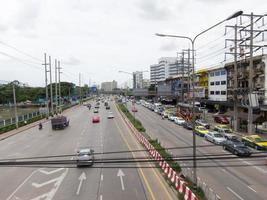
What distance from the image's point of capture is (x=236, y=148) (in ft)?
94.9

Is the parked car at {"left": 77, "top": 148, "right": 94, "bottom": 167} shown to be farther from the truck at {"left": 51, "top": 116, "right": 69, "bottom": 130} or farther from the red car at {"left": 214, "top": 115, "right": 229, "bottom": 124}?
the red car at {"left": 214, "top": 115, "right": 229, "bottom": 124}

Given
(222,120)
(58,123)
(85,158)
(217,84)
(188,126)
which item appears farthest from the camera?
(217,84)

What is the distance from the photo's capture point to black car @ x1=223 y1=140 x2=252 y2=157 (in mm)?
28013

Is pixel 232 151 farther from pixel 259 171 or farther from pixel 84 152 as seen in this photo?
pixel 84 152

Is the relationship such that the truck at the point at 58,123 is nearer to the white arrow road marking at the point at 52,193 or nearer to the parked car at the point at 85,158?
the parked car at the point at 85,158

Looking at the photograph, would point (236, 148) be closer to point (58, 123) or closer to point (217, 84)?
point (58, 123)

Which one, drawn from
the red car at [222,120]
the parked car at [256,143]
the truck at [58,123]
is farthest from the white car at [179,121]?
the parked car at [256,143]

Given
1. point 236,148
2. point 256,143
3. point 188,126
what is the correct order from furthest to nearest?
point 188,126 → point 256,143 → point 236,148

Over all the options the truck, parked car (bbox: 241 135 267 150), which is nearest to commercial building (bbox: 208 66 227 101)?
the truck

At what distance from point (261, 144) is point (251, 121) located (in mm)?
10318

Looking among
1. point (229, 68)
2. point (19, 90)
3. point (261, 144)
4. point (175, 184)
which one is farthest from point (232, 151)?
point (19, 90)

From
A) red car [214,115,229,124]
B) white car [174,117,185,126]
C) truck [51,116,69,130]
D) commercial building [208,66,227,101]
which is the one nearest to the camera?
truck [51,116,69,130]

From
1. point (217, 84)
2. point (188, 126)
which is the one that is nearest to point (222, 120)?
point (188, 126)

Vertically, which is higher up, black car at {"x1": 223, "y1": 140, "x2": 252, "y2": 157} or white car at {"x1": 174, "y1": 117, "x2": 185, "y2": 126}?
black car at {"x1": 223, "y1": 140, "x2": 252, "y2": 157}
